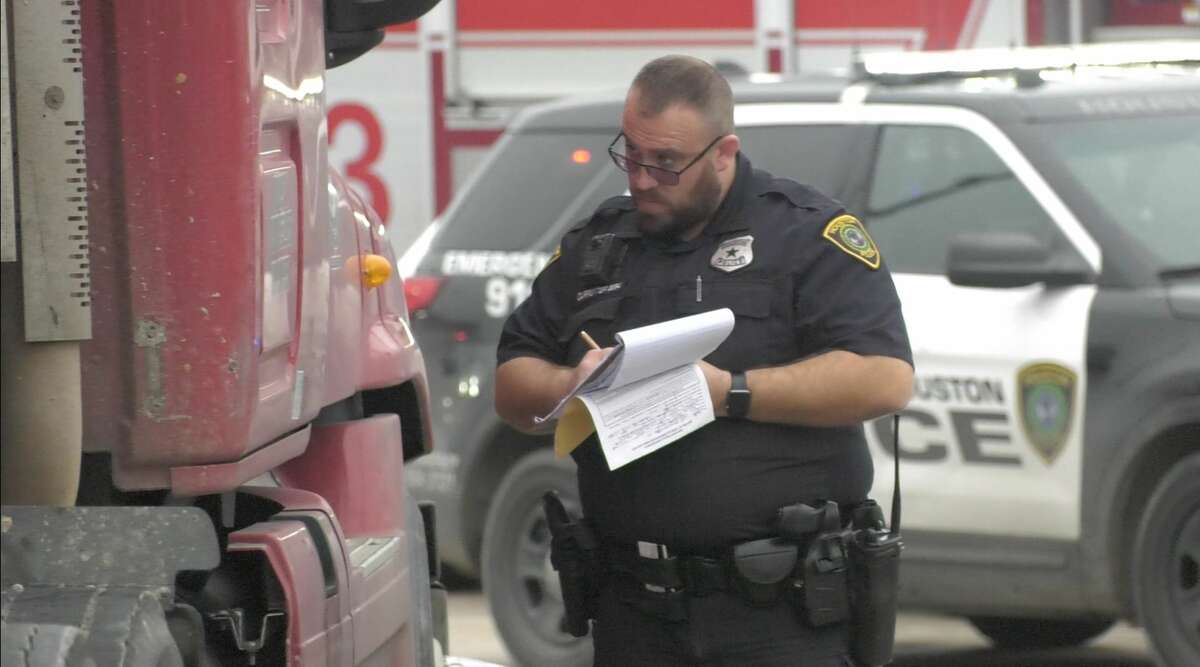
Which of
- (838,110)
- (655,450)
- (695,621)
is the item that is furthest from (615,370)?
(838,110)

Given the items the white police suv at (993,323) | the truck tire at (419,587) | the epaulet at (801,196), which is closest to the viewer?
the epaulet at (801,196)

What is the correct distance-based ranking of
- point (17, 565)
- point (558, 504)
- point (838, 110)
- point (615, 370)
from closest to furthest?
1. point (17, 565)
2. point (615, 370)
3. point (558, 504)
4. point (838, 110)

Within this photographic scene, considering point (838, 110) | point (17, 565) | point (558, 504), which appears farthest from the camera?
point (838, 110)

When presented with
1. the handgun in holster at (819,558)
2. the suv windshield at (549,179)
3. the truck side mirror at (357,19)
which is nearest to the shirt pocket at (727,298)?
the handgun in holster at (819,558)

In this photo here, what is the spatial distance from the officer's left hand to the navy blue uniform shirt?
95mm

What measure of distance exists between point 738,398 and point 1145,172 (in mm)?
3377

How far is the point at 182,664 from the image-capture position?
10.8ft

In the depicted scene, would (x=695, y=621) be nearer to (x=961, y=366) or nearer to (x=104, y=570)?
(x=104, y=570)

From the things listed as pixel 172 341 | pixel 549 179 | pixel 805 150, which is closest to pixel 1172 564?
pixel 805 150

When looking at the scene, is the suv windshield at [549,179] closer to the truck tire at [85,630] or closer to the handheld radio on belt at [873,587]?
the handheld radio on belt at [873,587]

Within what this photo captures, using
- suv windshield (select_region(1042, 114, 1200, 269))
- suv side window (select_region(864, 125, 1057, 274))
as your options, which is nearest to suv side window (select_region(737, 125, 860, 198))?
suv side window (select_region(864, 125, 1057, 274))

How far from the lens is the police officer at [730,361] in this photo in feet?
13.3

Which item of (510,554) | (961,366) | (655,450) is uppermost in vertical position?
(655,450)

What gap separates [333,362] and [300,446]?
28 centimetres
